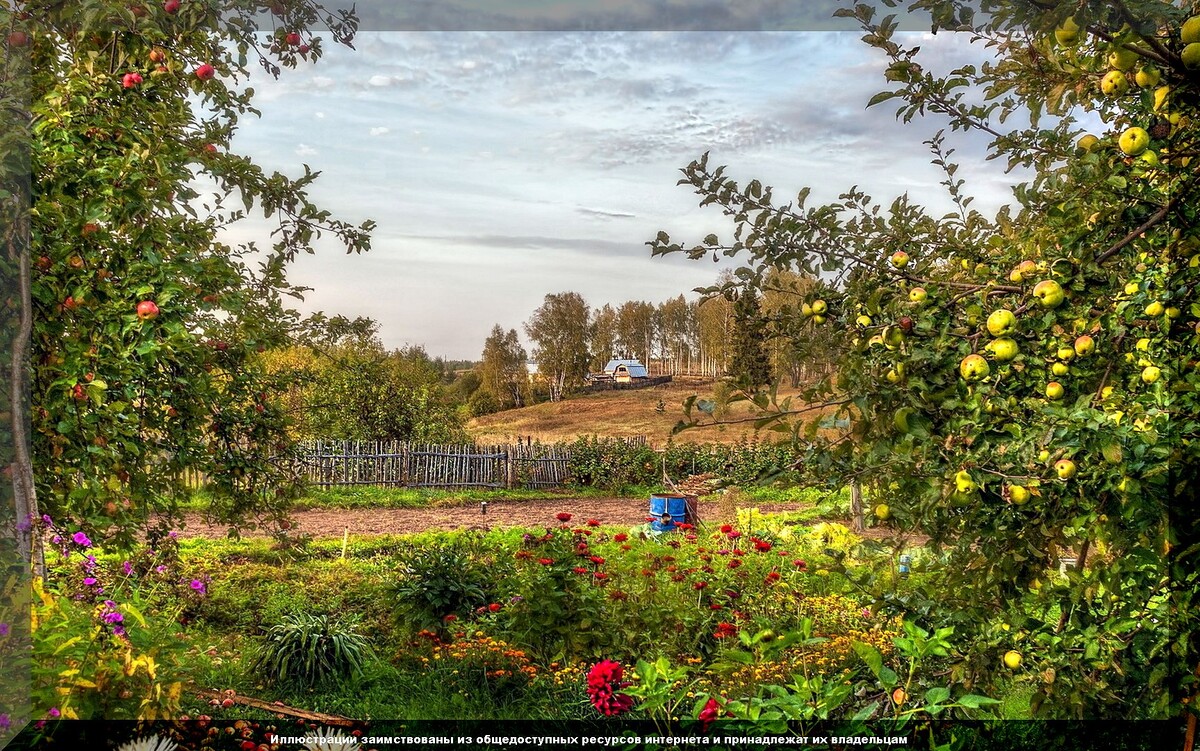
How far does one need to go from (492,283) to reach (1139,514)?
1.99 m

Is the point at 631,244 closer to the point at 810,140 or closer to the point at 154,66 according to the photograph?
the point at 810,140

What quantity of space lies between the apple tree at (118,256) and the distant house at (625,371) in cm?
122

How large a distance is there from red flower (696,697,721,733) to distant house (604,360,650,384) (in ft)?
5.37

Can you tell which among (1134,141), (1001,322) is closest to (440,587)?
(1001,322)

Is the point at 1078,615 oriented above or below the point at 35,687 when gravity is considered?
above

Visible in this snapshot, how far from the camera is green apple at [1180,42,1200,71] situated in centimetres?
102

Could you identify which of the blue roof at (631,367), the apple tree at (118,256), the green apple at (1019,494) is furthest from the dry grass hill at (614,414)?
the green apple at (1019,494)

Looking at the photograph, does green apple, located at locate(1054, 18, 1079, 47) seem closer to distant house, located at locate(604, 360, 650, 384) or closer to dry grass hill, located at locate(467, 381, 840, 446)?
dry grass hill, located at locate(467, 381, 840, 446)

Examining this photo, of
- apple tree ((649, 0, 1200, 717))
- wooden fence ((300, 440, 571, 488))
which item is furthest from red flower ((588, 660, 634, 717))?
wooden fence ((300, 440, 571, 488))

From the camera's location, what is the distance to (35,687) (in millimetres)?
1311

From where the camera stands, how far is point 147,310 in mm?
1504

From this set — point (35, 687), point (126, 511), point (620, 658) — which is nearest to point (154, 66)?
point (126, 511)

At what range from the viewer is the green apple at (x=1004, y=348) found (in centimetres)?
100

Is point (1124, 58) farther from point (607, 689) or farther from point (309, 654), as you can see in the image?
point (309, 654)
